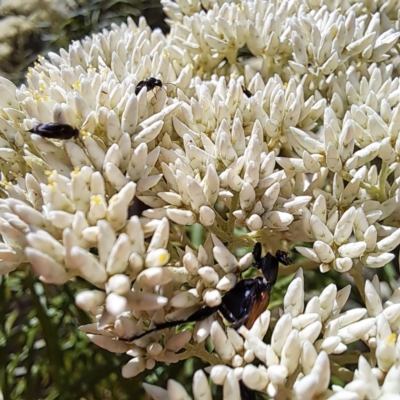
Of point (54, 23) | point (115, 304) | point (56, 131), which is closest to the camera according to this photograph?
point (115, 304)

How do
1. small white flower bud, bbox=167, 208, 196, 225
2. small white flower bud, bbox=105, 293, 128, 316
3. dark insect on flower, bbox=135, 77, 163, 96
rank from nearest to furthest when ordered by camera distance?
1. small white flower bud, bbox=105, 293, 128, 316
2. small white flower bud, bbox=167, 208, 196, 225
3. dark insect on flower, bbox=135, 77, 163, 96

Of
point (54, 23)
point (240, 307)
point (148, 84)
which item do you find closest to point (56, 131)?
point (148, 84)

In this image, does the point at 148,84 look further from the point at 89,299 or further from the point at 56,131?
the point at 89,299

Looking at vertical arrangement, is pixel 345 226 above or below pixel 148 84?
below

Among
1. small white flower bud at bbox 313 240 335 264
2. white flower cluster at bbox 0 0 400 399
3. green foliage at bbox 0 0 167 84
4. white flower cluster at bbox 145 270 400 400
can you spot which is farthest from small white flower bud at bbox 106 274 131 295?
green foliage at bbox 0 0 167 84

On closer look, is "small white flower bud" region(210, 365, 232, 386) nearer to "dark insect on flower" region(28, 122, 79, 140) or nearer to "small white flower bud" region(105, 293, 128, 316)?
"small white flower bud" region(105, 293, 128, 316)

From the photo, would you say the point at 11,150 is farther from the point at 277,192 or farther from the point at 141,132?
the point at 277,192

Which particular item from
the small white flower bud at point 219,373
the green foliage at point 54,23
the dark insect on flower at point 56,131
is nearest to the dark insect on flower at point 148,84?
the dark insect on flower at point 56,131
